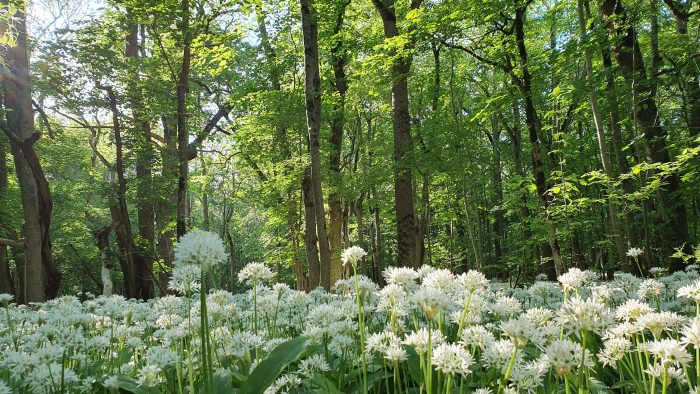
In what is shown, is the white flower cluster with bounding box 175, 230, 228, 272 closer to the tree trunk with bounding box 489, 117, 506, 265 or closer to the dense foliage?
the dense foliage

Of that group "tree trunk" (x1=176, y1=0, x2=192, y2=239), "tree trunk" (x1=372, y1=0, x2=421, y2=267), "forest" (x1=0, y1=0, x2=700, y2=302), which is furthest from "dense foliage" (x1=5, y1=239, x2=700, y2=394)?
"tree trunk" (x1=176, y1=0, x2=192, y2=239)

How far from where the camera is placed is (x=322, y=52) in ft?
55.2

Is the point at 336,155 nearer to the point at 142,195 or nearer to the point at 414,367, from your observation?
the point at 142,195

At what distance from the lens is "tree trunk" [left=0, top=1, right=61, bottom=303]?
10.8m

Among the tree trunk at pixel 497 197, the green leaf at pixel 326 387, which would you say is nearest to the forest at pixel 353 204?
the green leaf at pixel 326 387

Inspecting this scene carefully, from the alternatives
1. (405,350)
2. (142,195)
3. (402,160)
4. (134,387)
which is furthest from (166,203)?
(405,350)

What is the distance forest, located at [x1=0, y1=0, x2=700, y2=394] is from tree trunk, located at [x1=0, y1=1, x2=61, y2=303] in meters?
0.06

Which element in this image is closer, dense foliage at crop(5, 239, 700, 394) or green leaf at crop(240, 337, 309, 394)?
dense foliage at crop(5, 239, 700, 394)

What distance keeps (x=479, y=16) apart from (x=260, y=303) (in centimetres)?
754

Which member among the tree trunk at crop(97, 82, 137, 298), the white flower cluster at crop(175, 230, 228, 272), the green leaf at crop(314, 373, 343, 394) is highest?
the tree trunk at crop(97, 82, 137, 298)

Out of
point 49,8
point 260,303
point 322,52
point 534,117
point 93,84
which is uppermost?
point 49,8

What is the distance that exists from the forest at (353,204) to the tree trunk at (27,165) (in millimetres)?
57

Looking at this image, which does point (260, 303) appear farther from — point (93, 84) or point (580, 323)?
point (93, 84)

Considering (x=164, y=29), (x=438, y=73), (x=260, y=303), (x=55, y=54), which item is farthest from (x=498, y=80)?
(x=260, y=303)
